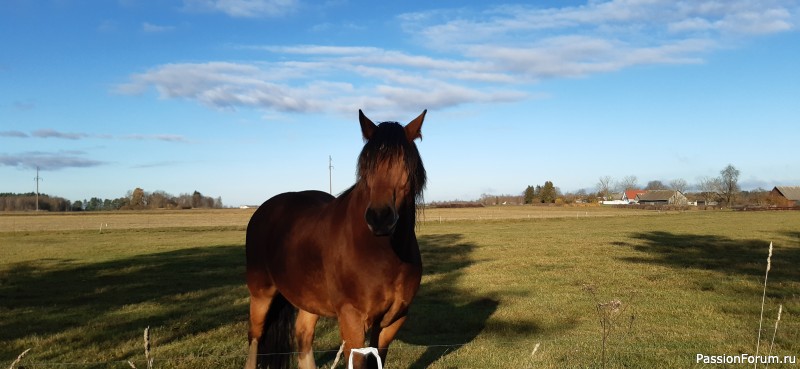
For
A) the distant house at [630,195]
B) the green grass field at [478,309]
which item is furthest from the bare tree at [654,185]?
the green grass field at [478,309]

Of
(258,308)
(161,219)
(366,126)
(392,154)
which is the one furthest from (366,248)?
(161,219)

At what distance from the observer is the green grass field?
704 centimetres

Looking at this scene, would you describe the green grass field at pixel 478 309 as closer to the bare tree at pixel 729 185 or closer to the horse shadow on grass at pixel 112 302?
the horse shadow on grass at pixel 112 302

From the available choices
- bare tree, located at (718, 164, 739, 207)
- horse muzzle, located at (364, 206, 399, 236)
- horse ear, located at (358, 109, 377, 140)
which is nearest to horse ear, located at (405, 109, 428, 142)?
horse ear, located at (358, 109, 377, 140)

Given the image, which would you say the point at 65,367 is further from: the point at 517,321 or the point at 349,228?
the point at 517,321

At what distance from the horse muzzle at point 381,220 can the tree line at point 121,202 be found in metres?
141

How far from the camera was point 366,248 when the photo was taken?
12.1ft

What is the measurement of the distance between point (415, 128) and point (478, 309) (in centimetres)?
847

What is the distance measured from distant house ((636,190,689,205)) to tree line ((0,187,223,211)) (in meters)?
118

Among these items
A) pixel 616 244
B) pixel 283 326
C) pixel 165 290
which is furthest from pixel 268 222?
pixel 616 244

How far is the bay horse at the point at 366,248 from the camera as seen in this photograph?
11.3 feet

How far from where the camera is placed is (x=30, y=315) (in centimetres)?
1114

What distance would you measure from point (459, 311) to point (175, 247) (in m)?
21.7

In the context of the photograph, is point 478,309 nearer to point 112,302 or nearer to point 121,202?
point 112,302
